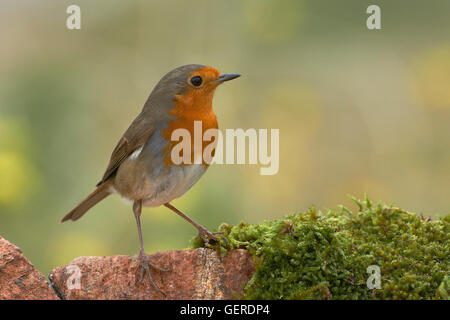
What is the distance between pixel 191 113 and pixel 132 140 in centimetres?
50

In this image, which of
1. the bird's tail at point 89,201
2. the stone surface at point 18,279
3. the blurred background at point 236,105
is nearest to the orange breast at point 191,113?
the bird's tail at point 89,201

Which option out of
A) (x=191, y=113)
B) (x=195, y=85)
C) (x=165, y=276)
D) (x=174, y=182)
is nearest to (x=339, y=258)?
(x=165, y=276)

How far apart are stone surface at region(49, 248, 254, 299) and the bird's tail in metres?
1.08

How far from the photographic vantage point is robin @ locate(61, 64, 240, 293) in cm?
368

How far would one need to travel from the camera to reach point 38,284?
3.18m

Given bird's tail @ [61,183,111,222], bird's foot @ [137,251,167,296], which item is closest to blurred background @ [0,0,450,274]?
bird's tail @ [61,183,111,222]

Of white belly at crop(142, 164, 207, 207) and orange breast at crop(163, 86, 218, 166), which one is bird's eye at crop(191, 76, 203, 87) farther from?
white belly at crop(142, 164, 207, 207)

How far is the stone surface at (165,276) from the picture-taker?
3086 millimetres

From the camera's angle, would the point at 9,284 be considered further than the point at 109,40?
No

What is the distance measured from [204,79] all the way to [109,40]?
359cm

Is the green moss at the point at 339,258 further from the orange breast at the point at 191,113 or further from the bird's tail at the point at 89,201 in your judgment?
the bird's tail at the point at 89,201

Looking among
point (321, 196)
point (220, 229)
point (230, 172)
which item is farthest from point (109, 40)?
point (220, 229)

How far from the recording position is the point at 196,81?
380 cm
